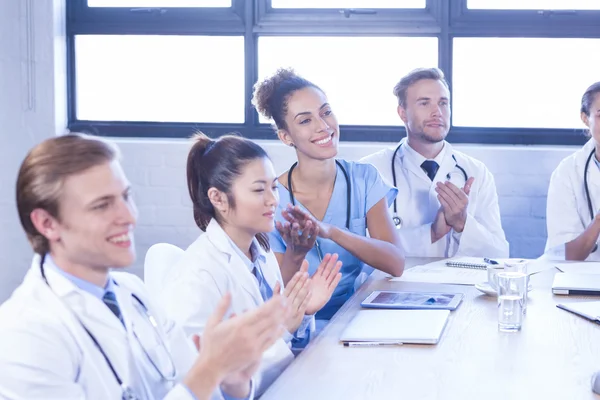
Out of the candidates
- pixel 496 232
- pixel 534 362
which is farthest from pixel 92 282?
pixel 496 232

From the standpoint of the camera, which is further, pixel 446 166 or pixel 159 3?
pixel 159 3

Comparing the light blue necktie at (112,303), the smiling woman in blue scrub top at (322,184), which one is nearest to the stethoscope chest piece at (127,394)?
the light blue necktie at (112,303)

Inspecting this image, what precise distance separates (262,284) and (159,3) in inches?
85.6

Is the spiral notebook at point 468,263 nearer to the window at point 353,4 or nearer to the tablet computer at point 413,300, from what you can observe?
the tablet computer at point 413,300

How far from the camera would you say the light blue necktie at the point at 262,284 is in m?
1.98

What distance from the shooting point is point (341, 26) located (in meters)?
3.63

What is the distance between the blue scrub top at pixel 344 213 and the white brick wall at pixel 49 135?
0.91 meters

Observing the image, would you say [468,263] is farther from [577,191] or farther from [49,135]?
[49,135]

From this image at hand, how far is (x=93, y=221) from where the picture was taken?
4.03ft

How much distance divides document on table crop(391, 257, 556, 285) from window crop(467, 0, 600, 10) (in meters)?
1.40

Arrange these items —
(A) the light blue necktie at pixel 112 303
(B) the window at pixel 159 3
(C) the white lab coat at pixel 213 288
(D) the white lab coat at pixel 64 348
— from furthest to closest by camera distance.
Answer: (B) the window at pixel 159 3, (C) the white lab coat at pixel 213 288, (A) the light blue necktie at pixel 112 303, (D) the white lab coat at pixel 64 348

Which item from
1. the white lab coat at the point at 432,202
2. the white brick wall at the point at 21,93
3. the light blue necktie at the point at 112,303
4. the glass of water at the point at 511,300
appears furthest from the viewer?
the white brick wall at the point at 21,93

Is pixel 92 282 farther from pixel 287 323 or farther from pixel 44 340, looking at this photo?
pixel 287 323

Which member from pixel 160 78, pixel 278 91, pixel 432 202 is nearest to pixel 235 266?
pixel 278 91
